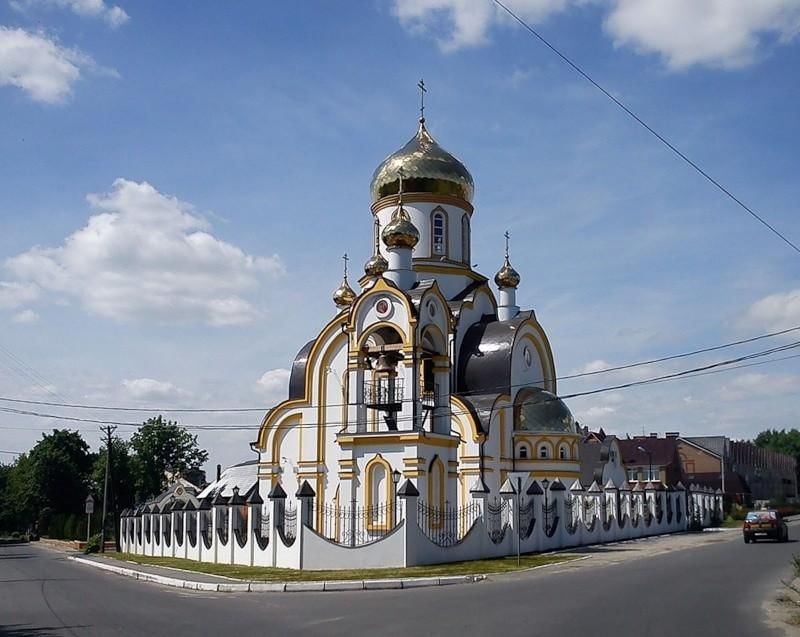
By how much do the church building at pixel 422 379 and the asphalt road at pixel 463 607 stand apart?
25.6 ft

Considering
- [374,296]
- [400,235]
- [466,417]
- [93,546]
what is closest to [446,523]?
[466,417]

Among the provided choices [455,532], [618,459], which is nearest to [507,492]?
[455,532]

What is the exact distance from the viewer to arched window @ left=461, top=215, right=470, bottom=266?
120 feet

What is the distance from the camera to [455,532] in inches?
977

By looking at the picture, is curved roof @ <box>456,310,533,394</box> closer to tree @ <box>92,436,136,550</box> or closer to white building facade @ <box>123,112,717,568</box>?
white building facade @ <box>123,112,717,568</box>

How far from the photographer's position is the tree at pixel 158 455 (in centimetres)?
6422

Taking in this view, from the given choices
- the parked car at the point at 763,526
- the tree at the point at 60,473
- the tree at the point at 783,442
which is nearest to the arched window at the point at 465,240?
the parked car at the point at 763,526

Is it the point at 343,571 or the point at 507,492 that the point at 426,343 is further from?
the point at 343,571

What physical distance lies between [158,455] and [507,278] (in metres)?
38.8

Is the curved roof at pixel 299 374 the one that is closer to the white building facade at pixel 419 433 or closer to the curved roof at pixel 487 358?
the white building facade at pixel 419 433

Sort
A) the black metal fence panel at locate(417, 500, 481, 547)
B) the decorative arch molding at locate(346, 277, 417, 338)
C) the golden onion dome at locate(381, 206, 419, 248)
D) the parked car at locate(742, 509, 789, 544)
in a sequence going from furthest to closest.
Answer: the golden onion dome at locate(381, 206, 419, 248) → the decorative arch molding at locate(346, 277, 417, 338) → the parked car at locate(742, 509, 789, 544) → the black metal fence panel at locate(417, 500, 481, 547)

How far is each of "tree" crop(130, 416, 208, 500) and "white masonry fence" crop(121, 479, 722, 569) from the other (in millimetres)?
29517

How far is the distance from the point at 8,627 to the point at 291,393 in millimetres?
22982

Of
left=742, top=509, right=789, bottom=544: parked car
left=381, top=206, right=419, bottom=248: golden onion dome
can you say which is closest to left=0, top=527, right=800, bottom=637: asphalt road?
left=742, top=509, right=789, bottom=544: parked car
